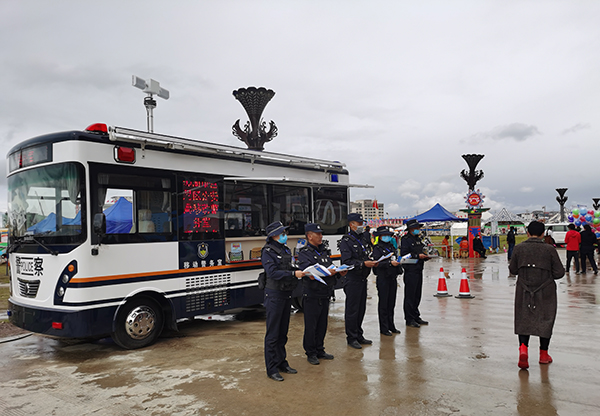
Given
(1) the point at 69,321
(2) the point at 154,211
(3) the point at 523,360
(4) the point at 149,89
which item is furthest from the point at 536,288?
(4) the point at 149,89

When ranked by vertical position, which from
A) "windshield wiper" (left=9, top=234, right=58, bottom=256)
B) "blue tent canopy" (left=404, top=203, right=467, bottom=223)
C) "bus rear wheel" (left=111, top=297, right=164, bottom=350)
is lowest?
"bus rear wheel" (left=111, top=297, right=164, bottom=350)

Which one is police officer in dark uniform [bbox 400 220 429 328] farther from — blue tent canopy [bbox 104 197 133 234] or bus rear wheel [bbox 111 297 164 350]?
blue tent canopy [bbox 104 197 133 234]

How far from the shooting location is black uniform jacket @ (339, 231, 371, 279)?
23.2 feet

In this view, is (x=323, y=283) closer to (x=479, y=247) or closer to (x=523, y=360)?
(x=523, y=360)

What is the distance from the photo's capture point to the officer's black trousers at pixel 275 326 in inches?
223

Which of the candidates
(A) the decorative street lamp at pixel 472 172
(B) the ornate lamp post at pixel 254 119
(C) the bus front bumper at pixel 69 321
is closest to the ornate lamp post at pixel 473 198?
(A) the decorative street lamp at pixel 472 172

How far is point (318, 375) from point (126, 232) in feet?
11.7

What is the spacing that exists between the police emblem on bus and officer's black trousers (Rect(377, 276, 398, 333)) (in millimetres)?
3009

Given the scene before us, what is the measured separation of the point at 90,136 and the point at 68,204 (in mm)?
1036

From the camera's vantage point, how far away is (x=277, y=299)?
18.8ft

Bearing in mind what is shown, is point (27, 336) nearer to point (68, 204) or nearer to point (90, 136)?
point (68, 204)

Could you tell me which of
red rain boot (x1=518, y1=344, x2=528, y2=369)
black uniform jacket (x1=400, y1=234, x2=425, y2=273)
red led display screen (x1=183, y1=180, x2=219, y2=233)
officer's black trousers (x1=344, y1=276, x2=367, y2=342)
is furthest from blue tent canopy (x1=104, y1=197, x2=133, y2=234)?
red rain boot (x1=518, y1=344, x2=528, y2=369)

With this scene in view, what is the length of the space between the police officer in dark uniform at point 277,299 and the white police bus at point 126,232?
8.10 ft

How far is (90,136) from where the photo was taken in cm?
682
